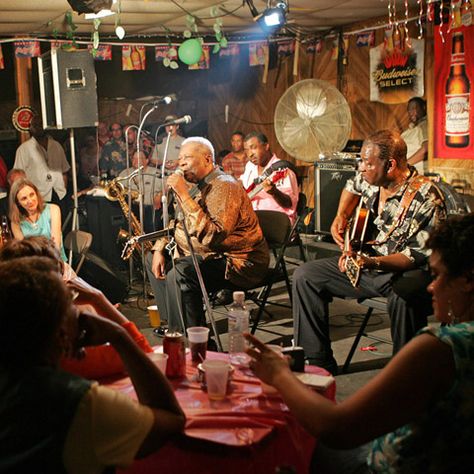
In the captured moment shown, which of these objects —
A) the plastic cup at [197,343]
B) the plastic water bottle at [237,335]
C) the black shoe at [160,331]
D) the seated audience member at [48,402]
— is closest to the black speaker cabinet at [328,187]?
the black shoe at [160,331]

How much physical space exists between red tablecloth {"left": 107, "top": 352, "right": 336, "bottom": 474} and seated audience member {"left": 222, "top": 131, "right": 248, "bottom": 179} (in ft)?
20.7

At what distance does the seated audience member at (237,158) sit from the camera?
8.22 metres

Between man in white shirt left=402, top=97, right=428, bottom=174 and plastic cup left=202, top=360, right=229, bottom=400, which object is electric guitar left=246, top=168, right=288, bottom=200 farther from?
plastic cup left=202, top=360, right=229, bottom=400

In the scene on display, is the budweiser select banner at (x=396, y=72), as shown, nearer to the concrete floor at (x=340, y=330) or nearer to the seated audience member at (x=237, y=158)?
the seated audience member at (x=237, y=158)

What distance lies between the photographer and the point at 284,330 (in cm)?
484

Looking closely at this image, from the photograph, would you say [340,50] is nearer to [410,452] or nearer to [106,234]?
[106,234]

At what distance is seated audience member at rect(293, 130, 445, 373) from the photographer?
353 cm

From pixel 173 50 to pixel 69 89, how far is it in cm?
190

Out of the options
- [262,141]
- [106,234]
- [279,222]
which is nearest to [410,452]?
[279,222]

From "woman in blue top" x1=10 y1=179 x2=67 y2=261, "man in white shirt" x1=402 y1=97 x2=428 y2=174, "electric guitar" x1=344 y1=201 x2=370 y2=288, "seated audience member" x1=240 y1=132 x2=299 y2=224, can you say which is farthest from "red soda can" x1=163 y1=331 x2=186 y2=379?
"man in white shirt" x1=402 y1=97 x2=428 y2=174

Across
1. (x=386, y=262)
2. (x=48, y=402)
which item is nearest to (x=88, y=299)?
(x=48, y=402)

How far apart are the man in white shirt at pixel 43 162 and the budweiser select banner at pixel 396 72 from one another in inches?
146

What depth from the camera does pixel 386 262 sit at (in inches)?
141

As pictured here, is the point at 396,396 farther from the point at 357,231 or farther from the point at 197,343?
the point at 357,231
